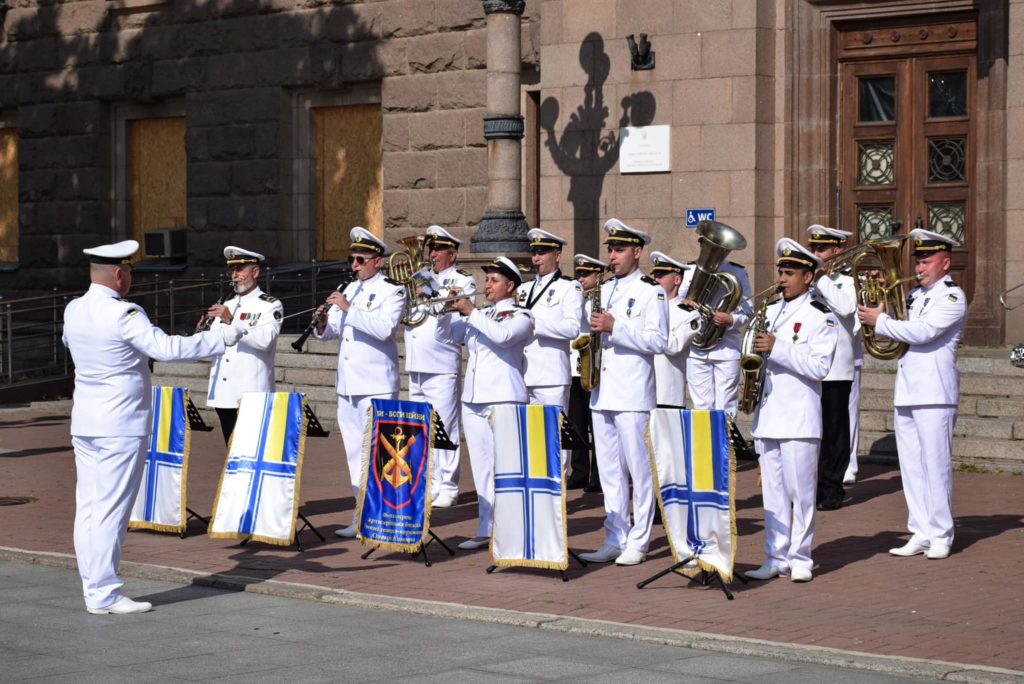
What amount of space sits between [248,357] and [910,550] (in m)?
4.97

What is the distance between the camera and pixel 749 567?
1101 centimetres

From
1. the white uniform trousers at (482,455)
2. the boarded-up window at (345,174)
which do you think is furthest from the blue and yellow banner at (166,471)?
the boarded-up window at (345,174)

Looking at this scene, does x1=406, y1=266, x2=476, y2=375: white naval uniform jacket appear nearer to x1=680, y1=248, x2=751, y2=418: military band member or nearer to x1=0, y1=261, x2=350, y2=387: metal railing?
x1=680, y1=248, x2=751, y2=418: military band member

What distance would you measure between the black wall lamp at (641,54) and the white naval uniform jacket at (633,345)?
907 centimetres

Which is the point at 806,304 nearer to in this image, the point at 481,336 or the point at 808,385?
the point at 808,385

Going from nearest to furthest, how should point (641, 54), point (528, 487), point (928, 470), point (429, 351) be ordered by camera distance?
point (528, 487) → point (928, 470) → point (429, 351) → point (641, 54)

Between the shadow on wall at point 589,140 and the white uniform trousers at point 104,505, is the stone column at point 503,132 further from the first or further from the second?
the white uniform trousers at point 104,505

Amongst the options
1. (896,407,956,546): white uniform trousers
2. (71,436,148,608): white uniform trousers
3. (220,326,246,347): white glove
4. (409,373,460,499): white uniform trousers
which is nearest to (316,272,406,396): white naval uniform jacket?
(409,373,460,499): white uniform trousers

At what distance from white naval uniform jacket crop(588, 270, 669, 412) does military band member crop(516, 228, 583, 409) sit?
2.99 feet

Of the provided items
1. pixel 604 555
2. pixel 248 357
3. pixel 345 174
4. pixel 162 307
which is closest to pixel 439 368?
pixel 248 357

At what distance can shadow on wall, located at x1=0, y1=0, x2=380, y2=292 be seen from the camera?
2523 cm

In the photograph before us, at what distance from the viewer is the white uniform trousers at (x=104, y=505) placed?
9.90 m

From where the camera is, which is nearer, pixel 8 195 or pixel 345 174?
pixel 345 174

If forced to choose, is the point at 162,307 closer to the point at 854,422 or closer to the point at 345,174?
the point at 345,174
